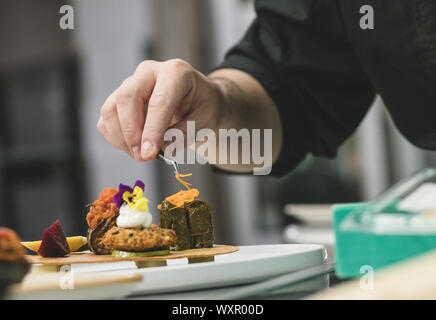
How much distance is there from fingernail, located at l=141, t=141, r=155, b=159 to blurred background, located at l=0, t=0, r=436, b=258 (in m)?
0.93

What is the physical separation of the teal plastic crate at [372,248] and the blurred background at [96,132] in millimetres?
1109

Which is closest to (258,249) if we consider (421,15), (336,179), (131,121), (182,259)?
(182,259)

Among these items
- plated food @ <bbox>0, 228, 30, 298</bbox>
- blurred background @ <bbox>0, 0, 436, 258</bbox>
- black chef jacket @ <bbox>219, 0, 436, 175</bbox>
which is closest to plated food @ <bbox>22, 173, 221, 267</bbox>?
plated food @ <bbox>0, 228, 30, 298</bbox>

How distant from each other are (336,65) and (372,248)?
27.9 inches

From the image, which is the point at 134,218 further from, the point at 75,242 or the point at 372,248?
the point at 372,248

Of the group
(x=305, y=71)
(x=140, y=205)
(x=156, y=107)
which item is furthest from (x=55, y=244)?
(x=305, y=71)

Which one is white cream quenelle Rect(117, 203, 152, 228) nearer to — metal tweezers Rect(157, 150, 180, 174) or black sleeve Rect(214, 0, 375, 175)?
metal tweezers Rect(157, 150, 180, 174)

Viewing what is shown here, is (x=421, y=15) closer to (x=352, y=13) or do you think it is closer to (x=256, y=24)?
(x=352, y=13)

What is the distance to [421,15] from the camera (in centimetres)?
74

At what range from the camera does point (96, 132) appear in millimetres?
2158

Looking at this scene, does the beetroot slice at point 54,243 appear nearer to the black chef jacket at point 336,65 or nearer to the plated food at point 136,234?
the plated food at point 136,234

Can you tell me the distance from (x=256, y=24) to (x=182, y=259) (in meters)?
0.54

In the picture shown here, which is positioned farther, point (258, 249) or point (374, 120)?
point (374, 120)

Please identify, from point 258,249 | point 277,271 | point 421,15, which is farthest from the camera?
point 421,15
